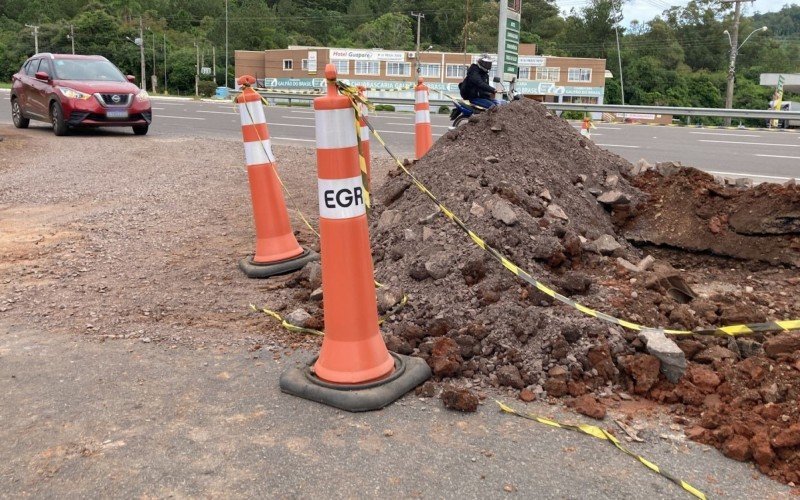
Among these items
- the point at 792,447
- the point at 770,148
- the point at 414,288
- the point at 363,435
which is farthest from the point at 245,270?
the point at 770,148

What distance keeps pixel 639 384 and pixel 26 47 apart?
9379cm

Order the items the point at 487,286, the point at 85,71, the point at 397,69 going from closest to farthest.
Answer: the point at 487,286
the point at 85,71
the point at 397,69

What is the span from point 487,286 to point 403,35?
4118 inches

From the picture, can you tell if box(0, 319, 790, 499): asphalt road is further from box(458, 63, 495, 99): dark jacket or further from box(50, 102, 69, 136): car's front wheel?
box(50, 102, 69, 136): car's front wheel

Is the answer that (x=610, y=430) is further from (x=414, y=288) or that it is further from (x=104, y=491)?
(x=104, y=491)

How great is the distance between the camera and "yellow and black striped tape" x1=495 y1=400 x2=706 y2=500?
252cm

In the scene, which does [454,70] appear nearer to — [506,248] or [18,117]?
[18,117]

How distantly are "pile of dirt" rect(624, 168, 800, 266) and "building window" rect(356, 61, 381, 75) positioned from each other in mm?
75736

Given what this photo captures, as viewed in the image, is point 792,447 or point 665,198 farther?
point 665,198

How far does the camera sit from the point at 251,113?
5.12 m

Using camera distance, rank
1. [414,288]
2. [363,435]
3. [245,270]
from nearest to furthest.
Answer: [363,435] < [414,288] < [245,270]

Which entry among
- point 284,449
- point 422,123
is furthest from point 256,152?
point 422,123

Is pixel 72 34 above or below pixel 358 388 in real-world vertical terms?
above

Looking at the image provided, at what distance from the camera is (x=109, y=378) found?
3404mm
